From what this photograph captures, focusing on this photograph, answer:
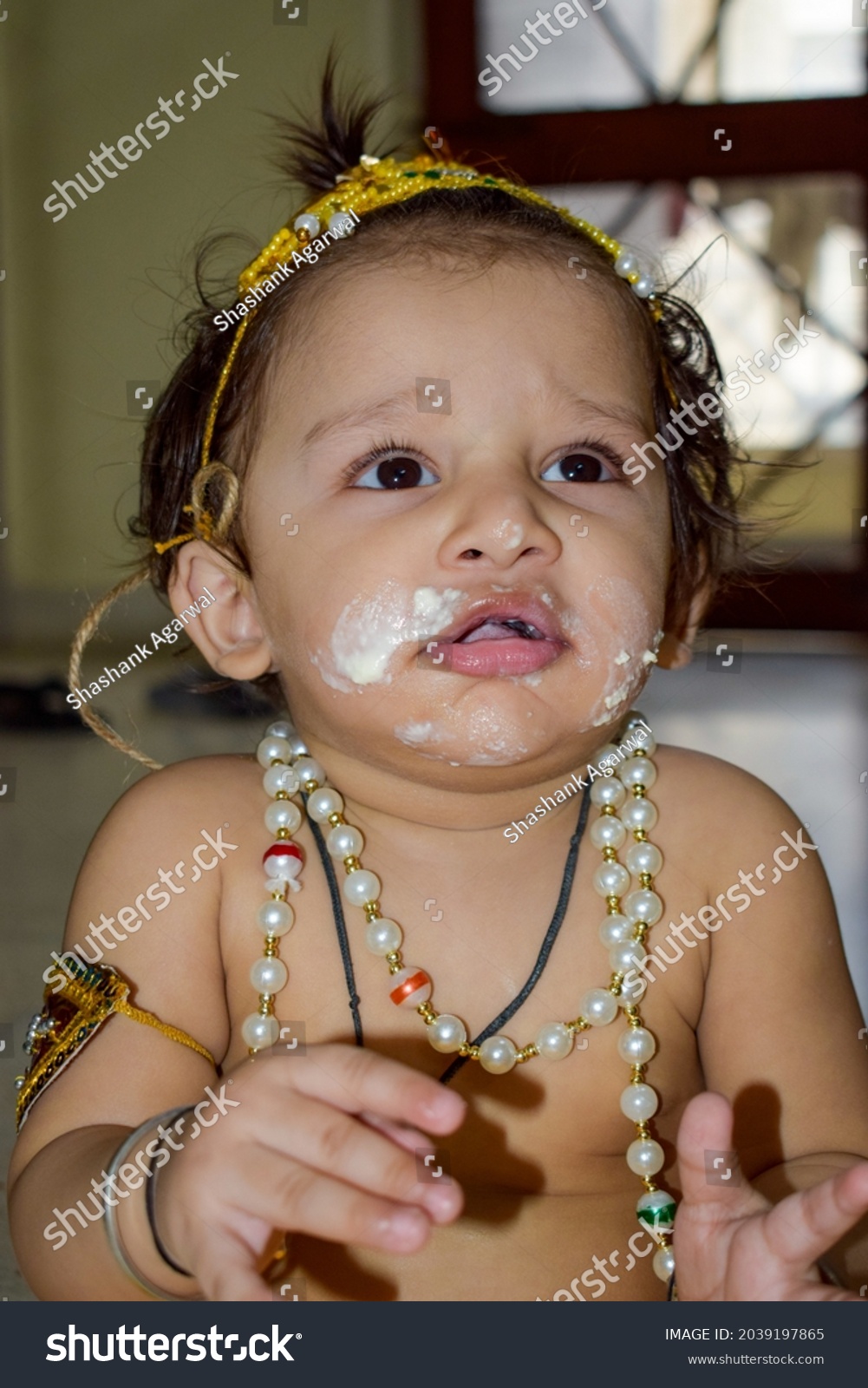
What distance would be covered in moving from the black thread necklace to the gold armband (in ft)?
0.31

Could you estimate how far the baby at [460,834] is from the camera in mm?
A: 806

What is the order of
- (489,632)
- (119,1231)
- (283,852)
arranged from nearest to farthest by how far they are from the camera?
(119,1231) → (489,632) → (283,852)

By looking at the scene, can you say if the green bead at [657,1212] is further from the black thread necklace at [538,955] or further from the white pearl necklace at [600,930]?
the black thread necklace at [538,955]

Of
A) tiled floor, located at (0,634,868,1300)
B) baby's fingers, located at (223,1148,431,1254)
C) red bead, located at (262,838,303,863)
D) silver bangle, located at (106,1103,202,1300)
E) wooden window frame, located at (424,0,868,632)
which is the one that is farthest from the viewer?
wooden window frame, located at (424,0,868,632)

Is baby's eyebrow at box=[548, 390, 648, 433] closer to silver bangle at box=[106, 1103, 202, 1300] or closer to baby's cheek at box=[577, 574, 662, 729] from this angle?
baby's cheek at box=[577, 574, 662, 729]

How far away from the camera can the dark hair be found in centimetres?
93

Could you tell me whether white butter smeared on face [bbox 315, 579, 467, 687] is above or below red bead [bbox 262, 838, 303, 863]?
above

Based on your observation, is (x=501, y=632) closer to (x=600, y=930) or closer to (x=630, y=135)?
(x=600, y=930)

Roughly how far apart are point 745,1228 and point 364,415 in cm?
48

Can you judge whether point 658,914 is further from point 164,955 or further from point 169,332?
point 169,332

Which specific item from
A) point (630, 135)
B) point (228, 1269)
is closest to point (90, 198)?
point (630, 135)

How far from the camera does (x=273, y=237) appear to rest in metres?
1.02

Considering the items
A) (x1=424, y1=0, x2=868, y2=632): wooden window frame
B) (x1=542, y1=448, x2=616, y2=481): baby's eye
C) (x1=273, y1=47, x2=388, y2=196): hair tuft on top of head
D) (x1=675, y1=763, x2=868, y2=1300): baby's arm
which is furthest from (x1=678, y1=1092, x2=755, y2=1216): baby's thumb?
(x1=424, y1=0, x2=868, y2=632): wooden window frame

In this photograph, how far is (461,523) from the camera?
0.80m
